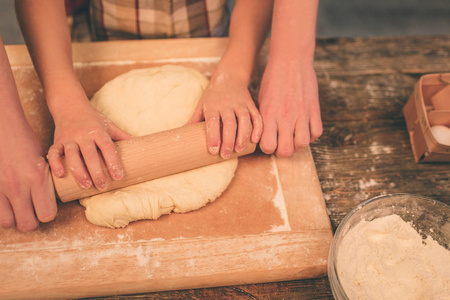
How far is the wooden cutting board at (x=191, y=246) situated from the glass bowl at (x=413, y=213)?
0.14m

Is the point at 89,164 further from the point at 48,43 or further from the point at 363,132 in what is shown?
the point at 363,132

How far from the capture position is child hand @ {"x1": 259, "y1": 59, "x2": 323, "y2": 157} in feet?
4.31

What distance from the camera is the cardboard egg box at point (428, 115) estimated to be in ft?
4.67

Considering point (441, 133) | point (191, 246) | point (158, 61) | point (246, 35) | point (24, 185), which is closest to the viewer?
point (24, 185)

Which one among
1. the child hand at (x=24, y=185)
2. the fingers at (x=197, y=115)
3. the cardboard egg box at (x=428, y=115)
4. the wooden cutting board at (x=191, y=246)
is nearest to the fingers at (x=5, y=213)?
the child hand at (x=24, y=185)

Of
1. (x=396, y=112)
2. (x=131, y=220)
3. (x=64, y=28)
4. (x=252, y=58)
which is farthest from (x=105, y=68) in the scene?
(x=396, y=112)

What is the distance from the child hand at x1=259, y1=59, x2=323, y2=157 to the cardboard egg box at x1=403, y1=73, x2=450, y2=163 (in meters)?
0.49

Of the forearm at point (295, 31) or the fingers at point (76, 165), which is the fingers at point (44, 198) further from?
the forearm at point (295, 31)

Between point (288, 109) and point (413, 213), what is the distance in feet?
2.00

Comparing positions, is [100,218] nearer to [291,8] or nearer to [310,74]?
[310,74]

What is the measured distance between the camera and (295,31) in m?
1.38

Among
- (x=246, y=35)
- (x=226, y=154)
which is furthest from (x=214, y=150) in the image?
(x=246, y=35)

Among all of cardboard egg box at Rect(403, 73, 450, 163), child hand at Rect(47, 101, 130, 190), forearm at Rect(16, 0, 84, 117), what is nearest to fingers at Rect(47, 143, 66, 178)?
child hand at Rect(47, 101, 130, 190)

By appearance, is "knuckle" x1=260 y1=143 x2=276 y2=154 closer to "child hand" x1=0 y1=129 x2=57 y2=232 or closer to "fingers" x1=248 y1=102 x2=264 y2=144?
"fingers" x1=248 y1=102 x2=264 y2=144
